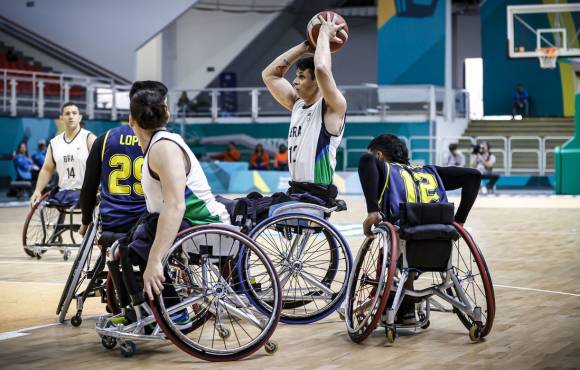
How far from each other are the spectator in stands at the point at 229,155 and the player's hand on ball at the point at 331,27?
68.1 ft

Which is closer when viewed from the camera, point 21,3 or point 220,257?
point 220,257

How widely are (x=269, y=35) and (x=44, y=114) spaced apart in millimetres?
13737

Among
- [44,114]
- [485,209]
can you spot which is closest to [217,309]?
[485,209]

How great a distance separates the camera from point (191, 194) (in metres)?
5.53

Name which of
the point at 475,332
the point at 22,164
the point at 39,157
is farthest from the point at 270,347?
the point at 39,157

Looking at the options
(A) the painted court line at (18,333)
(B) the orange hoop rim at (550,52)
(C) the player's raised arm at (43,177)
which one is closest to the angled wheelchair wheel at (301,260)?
(A) the painted court line at (18,333)

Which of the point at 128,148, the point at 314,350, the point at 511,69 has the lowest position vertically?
the point at 314,350

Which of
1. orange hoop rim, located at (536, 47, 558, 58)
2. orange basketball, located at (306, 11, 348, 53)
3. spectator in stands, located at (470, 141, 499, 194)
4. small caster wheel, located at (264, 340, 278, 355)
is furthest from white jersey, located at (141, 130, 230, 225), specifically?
spectator in stands, located at (470, 141, 499, 194)

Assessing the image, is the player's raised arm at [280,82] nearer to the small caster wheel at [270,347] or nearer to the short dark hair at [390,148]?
the short dark hair at [390,148]

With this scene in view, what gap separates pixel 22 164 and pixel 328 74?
1620 centimetres

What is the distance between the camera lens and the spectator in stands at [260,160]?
26.3m

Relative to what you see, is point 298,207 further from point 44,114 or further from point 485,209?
point 44,114

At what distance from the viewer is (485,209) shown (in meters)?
19.4

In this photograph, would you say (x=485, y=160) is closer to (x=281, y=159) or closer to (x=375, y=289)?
(x=281, y=159)
